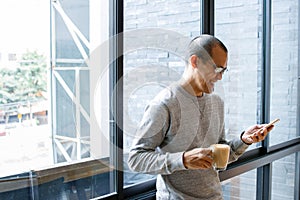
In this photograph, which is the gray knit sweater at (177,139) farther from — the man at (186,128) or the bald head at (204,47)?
the bald head at (204,47)

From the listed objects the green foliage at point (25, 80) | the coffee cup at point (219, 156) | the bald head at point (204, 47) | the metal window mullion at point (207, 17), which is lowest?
the coffee cup at point (219, 156)

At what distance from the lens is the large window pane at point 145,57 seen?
1821mm

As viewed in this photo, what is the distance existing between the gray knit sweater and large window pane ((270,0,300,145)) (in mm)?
1518

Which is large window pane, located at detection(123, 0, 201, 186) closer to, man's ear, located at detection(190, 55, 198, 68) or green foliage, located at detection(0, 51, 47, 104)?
man's ear, located at detection(190, 55, 198, 68)

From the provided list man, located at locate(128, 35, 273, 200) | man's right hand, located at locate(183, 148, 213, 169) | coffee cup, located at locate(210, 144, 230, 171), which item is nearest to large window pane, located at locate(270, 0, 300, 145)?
man, located at locate(128, 35, 273, 200)

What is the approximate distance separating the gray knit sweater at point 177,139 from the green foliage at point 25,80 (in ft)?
1.60

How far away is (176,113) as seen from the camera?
1.61m

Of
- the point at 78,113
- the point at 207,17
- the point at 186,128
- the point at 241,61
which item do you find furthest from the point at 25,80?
the point at 241,61

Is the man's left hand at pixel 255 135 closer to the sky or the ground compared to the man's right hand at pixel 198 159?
closer to the sky

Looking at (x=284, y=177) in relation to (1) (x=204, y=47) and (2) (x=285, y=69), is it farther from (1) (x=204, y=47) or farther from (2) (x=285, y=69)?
(1) (x=204, y=47)

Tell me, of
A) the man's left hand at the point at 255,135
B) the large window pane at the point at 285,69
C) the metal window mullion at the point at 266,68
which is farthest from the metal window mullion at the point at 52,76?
the large window pane at the point at 285,69

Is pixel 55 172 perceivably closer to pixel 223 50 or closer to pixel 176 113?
pixel 176 113

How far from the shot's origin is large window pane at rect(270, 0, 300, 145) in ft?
10.3

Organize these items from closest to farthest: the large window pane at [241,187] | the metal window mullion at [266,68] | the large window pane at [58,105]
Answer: the large window pane at [58,105] < the large window pane at [241,187] < the metal window mullion at [266,68]
